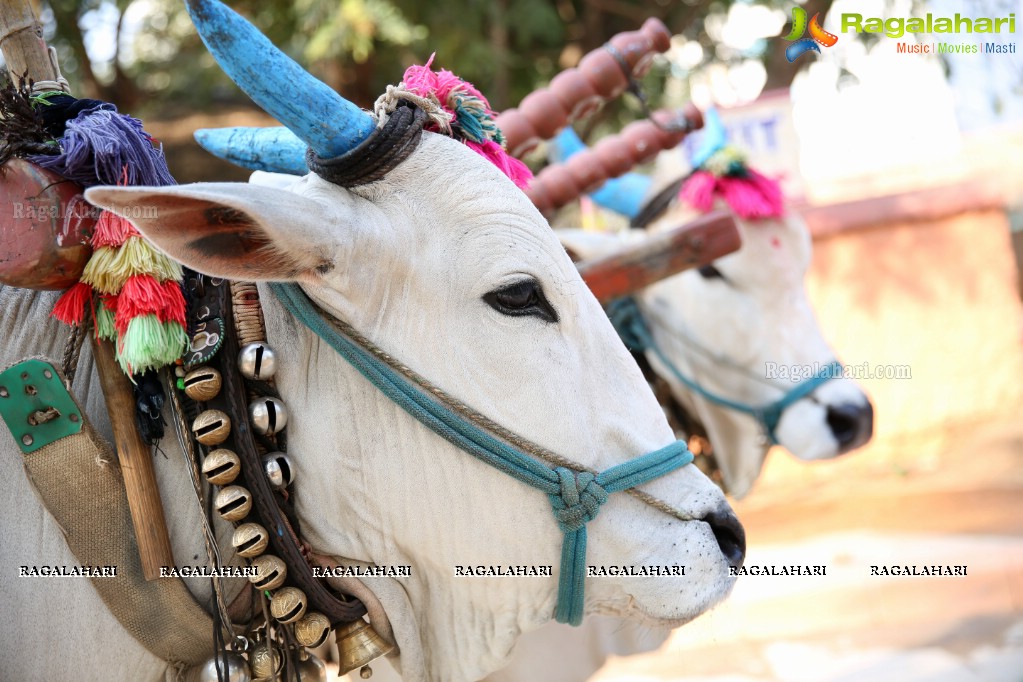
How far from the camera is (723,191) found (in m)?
3.76

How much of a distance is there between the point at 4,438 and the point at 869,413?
9.43 ft

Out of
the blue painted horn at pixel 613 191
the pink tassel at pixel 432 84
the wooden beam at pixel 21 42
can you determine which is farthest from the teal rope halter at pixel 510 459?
the blue painted horn at pixel 613 191

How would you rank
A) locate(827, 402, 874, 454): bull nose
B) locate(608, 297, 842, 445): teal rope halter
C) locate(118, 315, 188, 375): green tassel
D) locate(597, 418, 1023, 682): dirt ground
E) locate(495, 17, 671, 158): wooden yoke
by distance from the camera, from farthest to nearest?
locate(597, 418, 1023, 682): dirt ground, locate(608, 297, 842, 445): teal rope halter, locate(827, 402, 874, 454): bull nose, locate(495, 17, 671, 158): wooden yoke, locate(118, 315, 188, 375): green tassel

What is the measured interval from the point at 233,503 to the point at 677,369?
2.42 metres

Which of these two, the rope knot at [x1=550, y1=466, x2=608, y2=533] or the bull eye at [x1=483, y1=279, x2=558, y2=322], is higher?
the bull eye at [x1=483, y1=279, x2=558, y2=322]

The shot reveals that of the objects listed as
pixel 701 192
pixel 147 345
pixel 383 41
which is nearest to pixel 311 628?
pixel 147 345

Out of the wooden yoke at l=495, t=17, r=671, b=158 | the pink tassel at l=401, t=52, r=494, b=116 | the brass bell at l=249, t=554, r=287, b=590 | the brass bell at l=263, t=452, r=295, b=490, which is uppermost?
the wooden yoke at l=495, t=17, r=671, b=158

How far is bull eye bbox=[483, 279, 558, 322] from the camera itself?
5.41ft

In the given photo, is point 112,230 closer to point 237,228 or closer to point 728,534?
point 237,228

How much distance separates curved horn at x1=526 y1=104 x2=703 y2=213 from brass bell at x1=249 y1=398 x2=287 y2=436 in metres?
2.04

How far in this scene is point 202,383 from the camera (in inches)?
62.3

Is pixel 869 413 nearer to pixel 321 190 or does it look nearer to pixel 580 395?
pixel 580 395

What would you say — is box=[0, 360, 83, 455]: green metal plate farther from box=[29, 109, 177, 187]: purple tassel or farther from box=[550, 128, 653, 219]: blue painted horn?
box=[550, 128, 653, 219]: blue painted horn

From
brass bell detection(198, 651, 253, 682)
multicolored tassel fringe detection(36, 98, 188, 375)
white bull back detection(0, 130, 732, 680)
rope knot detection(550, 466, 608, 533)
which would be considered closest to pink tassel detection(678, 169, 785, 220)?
white bull back detection(0, 130, 732, 680)
